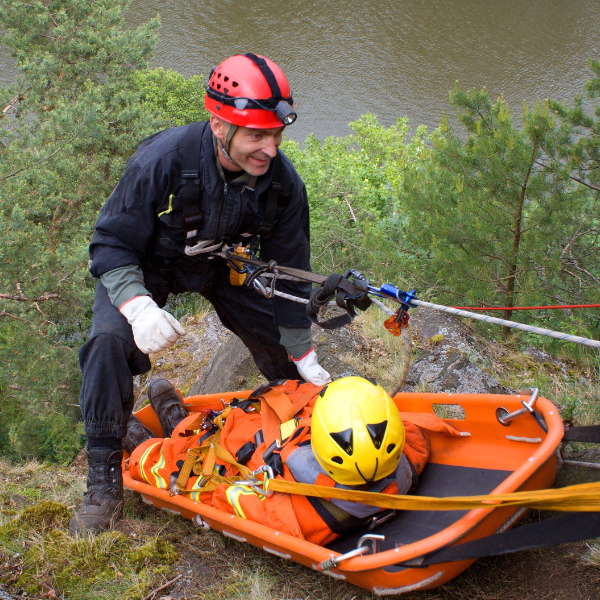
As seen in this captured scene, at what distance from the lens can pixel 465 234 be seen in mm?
4680

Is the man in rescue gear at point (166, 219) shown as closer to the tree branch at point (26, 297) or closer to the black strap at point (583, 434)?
the black strap at point (583, 434)

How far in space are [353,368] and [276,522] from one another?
1910 mm

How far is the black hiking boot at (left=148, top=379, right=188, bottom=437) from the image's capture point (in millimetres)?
3400

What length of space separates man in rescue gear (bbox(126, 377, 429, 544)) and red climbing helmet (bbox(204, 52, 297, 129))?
1167 mm

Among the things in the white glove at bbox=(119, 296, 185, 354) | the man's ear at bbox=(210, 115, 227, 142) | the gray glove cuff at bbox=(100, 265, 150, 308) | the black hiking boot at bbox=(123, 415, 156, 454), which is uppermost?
the man's ear at bbox=(210, 115, 227, 142)

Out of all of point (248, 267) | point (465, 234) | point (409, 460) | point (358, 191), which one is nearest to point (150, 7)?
point (358, 191)

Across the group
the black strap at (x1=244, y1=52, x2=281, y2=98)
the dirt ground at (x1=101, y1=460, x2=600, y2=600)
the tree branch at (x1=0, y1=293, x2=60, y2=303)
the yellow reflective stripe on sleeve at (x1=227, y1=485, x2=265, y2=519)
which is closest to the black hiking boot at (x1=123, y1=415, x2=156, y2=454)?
the dirt ground at (x1=101, y1=460, x2=600, y2=600)

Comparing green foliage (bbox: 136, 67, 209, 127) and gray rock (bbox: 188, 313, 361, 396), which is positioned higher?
green foliage (bbox: 136, 67, 209, 127)

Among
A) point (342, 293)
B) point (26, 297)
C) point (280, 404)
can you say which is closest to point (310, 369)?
point (280, 404)

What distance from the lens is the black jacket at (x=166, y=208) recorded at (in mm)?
2598

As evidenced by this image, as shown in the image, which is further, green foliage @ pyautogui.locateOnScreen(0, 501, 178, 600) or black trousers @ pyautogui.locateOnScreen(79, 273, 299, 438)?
black trousers @ pyautogui.locateOnScreen(79, 273, 299, 438)

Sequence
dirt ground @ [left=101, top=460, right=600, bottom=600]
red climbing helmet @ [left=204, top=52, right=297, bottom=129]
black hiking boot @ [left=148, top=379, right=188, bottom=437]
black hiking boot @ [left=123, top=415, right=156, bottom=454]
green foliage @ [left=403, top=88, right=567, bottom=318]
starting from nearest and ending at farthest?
dirt ground @ [left=101, top=460, right=600, bottom=600], red climbing helmet @ [left=204, top=52, right=297, bottom=129], black hiking boot @ [left=123, top=415, right=156, bottom=454], black hiking boot @ [left=148, top=379, right=188, bottom=437], green foliage @ [left=403, top=88, right=567, bottom=318]

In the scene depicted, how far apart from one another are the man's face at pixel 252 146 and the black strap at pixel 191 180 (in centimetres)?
13

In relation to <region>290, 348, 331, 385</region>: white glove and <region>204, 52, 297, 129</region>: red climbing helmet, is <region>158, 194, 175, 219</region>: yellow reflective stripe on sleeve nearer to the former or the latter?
<region>204, 52, 297, 129</region>: red climbing helmet
